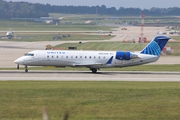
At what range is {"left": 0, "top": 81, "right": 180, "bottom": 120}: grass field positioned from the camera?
101ft

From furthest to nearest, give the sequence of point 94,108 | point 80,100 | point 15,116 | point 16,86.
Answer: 1. point 16,86
2. point 80,100
3. point 94,108
4. point 15,116

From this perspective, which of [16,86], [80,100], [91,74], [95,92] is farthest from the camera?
[91,74]

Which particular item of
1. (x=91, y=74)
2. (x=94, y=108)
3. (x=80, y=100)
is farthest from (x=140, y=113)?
(x=91, y=74)

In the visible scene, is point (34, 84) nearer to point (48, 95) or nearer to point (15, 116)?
point (48, 95)

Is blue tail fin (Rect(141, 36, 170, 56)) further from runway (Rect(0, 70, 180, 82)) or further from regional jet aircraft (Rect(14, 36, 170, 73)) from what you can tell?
runway (Rect(0, 70, 180, 82))

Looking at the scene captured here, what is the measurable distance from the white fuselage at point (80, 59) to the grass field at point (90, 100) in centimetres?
1137

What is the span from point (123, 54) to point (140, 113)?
24634 mm

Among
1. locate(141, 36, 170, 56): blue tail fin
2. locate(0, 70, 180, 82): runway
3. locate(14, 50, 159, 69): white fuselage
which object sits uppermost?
locate(141, 36, 170, 56): blue tail fin

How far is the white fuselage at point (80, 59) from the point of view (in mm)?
55469

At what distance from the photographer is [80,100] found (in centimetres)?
3481

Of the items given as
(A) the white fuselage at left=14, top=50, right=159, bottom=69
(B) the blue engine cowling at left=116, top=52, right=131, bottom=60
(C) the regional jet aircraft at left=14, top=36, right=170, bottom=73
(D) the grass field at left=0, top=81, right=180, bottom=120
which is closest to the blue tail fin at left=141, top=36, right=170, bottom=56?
(C) the regional jet aircraft at left=14, top=36, right=170, bottom=73

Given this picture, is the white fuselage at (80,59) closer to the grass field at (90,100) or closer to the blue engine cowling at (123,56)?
the blue engine cowling at (123,56)

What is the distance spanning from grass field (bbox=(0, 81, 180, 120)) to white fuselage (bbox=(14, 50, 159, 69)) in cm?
1137

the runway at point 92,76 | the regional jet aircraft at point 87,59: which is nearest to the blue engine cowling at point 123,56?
the regional jet aircraft at point 87,59
